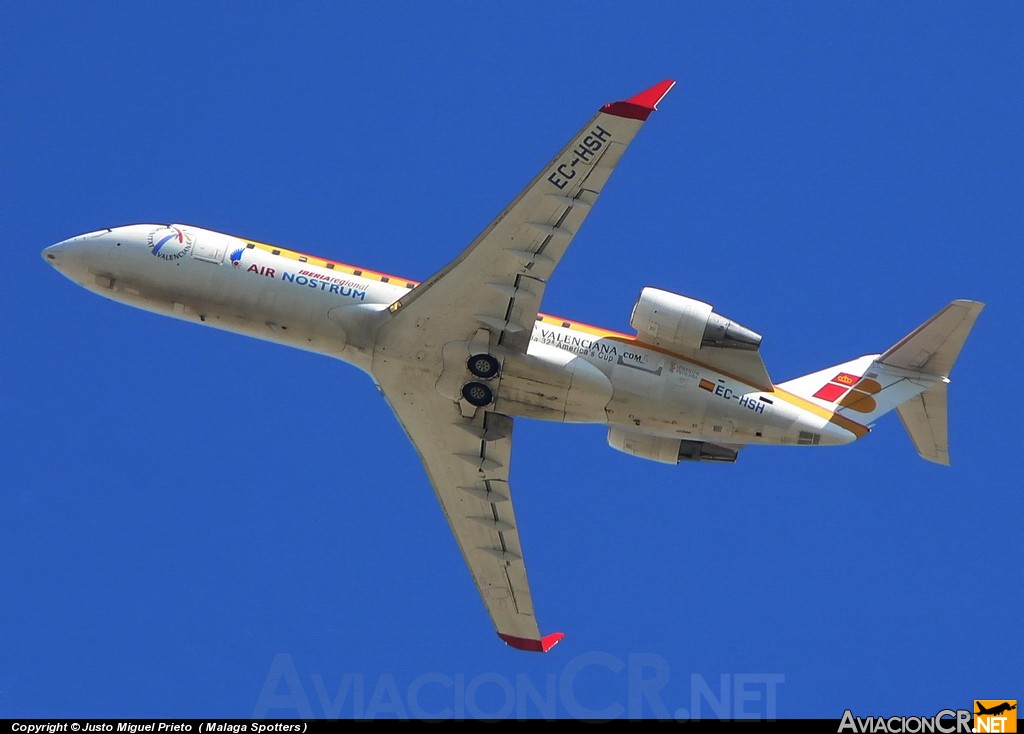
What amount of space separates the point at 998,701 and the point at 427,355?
16.3 meters

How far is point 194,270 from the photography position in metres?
36.6

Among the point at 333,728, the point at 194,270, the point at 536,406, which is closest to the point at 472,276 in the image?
the point at 536,406

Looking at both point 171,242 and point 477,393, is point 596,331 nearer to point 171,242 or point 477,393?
point 477,393

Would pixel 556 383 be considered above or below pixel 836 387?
below

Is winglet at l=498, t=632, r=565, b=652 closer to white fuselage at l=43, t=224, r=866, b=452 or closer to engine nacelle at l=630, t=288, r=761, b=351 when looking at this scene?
white fuselage at l=43, t=224, r=866, b=452

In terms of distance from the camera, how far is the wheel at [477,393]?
36.1 metres

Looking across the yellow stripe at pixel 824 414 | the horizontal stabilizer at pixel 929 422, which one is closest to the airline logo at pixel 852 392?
the yellow stripe at pixel 824 414

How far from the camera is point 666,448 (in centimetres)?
3766

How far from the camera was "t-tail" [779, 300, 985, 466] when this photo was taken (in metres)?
36.8

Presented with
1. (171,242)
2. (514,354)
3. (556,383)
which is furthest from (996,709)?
(171,242)

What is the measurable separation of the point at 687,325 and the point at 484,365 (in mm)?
5333

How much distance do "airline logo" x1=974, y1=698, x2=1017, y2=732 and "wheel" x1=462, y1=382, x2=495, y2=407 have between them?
14.1 metres

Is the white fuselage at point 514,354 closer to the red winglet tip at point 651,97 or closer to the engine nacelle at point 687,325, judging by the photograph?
the engine nacelle at point 687,325

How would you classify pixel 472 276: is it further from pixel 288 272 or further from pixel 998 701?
pixel 998 701
